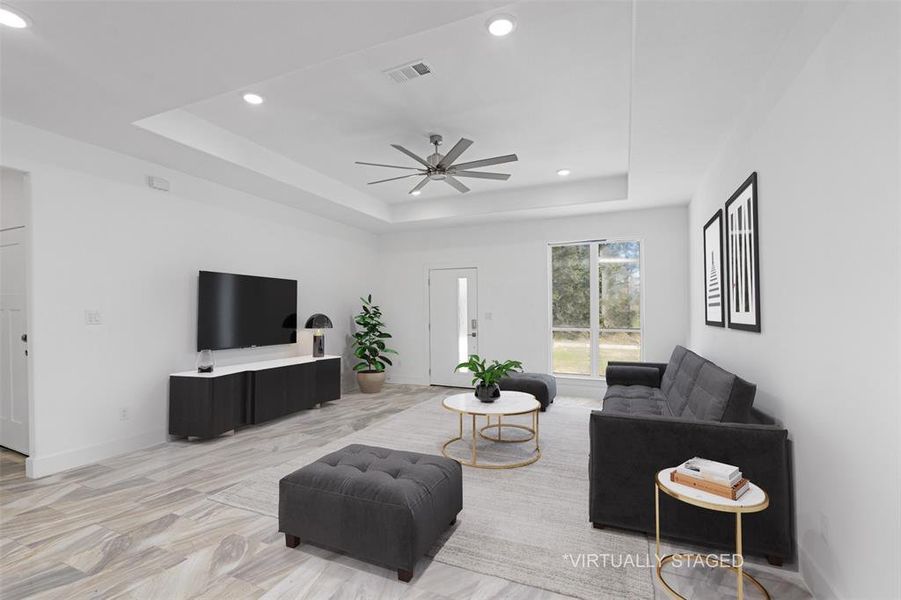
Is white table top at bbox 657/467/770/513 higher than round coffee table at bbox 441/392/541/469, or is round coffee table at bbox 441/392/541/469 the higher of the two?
white table top at bbox 657/467/770/513

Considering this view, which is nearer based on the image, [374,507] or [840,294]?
[840,294]

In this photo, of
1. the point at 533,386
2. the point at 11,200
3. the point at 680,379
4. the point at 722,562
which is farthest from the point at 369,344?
the point at 722,562

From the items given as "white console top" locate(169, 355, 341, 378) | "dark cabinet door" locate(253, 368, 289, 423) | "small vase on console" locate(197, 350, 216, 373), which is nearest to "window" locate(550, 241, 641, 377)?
"white console top" locate(169, 355, 341, 378)

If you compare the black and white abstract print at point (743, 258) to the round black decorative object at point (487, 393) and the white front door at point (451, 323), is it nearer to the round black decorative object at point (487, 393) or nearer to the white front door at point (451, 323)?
the round black decorative object at point (487, 393)

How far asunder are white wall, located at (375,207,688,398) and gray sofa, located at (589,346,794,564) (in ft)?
11.3

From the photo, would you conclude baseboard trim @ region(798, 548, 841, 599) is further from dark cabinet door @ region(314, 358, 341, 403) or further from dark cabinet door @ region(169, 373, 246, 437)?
dark cabinet door @ region(314, 358, 341, 403)

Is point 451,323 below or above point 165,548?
above

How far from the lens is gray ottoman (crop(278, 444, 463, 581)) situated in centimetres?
207

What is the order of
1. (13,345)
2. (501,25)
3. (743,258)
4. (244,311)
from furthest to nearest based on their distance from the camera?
(244,311) < (13,345) < (743,258) < (501,25)

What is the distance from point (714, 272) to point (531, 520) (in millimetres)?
2748

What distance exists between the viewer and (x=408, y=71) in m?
3.04

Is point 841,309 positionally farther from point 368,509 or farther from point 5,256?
point 5,256

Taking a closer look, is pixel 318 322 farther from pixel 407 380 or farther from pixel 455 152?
pixel 455 152

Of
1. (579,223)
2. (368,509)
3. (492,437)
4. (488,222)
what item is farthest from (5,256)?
(579,223)
